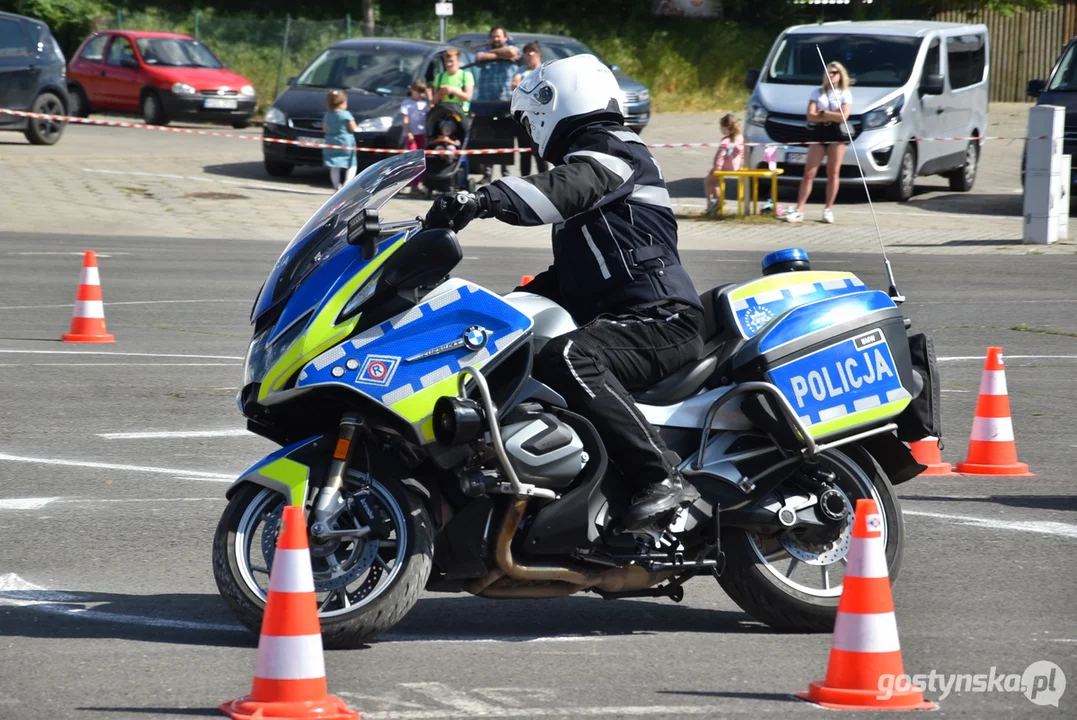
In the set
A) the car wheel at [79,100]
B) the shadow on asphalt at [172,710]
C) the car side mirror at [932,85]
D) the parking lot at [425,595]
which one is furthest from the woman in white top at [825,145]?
the car wheel at [79,100]

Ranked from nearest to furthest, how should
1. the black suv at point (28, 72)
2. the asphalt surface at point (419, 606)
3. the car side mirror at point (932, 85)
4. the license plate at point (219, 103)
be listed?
the asphalt surface at point (419, 606) < the car side mirror at point (932, 85) < the black suv at point (28, 72) < the license plate at point (219, 103)

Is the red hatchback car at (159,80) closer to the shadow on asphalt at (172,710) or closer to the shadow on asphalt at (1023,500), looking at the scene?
the shadow on asphalt at (1023,500)

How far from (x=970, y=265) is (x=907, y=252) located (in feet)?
3.91

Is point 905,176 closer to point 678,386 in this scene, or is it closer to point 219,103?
point 219,103

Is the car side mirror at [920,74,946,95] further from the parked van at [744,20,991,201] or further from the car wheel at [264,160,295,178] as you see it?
the car wheel at [264,160,295,178]

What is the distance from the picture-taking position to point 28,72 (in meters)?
25.7

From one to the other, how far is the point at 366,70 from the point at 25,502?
17.3 m

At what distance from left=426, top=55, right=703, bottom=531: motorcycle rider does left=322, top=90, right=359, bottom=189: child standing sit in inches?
662

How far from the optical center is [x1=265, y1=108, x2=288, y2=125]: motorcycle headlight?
76.7ft

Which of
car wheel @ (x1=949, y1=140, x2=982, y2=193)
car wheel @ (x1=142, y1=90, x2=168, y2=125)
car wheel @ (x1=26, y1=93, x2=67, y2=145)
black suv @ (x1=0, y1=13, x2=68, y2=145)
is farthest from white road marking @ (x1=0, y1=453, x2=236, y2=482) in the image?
car wheel @ (x1=142, y1=90, x2=168, y2=125)

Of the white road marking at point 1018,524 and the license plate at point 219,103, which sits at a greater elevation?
the license plate at point 219,103

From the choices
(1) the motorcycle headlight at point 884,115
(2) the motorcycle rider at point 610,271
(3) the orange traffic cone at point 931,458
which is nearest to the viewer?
(2) the motorcycle rider at point 610,271

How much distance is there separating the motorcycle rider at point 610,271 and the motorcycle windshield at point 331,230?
1.15ft

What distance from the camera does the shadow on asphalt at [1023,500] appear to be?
24.0 feet
